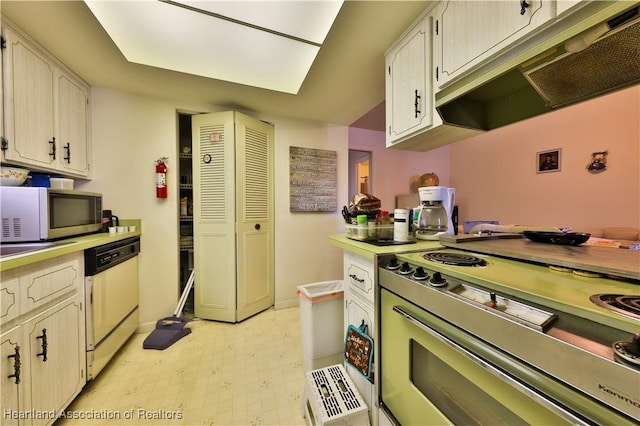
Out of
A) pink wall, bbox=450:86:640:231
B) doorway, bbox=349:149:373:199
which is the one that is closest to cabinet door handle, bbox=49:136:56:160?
doorway, bbox=349:149:373:199

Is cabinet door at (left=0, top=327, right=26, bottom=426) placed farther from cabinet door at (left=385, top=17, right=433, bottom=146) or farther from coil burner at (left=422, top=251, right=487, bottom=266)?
cabinet door at (left=385, top=17, right=433, bottom=146)

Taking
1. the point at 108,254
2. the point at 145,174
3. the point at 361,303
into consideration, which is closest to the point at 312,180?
the point at 145,174

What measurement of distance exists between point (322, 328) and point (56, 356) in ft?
4.51

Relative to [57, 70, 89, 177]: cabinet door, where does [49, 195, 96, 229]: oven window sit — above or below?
below

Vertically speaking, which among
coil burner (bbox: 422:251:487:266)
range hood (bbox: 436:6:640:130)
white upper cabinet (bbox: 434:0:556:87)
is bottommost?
coil burner (bbox: 422:251:487:266)

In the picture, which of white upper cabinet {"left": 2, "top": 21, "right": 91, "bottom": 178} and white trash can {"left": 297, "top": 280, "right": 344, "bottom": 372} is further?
white trash can {"left": 297, "top": 280, "right": 344, "bottom": 372}

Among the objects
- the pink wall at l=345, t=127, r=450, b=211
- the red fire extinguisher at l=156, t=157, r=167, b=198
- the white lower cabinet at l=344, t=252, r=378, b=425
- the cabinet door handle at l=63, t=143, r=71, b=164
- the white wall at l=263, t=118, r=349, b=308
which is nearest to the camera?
the white lower cabinet at l=344, t=252, r=378, b=425

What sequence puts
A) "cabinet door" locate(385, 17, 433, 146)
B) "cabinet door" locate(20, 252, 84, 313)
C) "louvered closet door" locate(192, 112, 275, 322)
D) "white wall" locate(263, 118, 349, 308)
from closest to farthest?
"cabinet door" locate(20, 252, 84, 313) → "cabinet door" locate(385, 17, 433, 146) → "louvered closet door" locate(192, 112, 275, 322) → "white wall" locate(263, 118, 349, 308)

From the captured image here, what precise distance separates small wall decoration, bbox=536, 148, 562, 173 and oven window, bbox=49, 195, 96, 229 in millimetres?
4623

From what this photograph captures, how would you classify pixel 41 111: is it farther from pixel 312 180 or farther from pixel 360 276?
pixel 360 276

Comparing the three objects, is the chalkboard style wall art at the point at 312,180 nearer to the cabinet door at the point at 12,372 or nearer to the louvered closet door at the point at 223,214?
the louvered closet door at the point at 223,214

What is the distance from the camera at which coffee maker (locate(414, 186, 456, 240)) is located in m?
1.35

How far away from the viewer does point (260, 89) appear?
2084 mm

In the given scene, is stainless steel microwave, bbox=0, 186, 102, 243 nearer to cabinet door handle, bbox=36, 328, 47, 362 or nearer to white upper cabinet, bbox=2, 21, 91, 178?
white upper cabinet, bbox=2, 21, 91, 178
